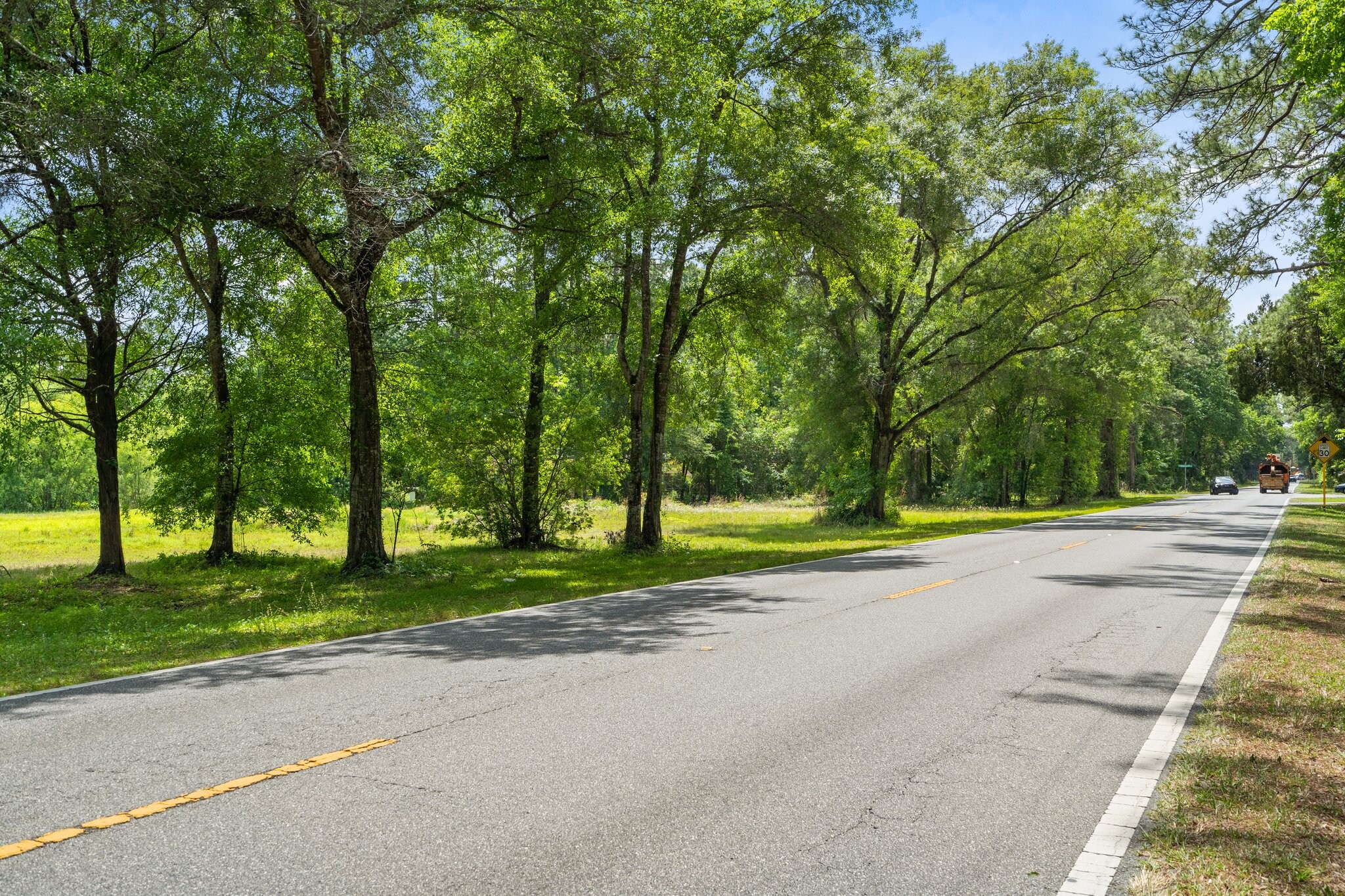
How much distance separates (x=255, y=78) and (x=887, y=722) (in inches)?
559

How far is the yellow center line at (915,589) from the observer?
41.2ft

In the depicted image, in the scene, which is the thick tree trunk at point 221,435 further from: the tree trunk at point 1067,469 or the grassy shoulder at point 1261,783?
the tree trunk at point 1067,469

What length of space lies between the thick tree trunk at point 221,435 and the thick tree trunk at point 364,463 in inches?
182

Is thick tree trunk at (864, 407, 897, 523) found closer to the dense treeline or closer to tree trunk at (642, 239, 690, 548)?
the dense treeline

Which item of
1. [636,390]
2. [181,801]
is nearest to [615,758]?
[181,801]

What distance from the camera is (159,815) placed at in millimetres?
4453

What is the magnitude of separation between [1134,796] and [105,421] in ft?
59.9

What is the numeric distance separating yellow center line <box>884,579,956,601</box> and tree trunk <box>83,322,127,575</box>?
14.0 meters

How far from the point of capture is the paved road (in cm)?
393

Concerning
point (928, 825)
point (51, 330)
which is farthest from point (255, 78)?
point (928, 825)

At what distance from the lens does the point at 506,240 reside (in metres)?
19.1

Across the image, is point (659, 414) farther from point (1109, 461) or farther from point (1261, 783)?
point (1109, 461)

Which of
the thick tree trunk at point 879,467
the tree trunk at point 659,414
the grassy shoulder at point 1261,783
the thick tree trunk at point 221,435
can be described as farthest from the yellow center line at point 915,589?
the thick tree trunk at point 879,467

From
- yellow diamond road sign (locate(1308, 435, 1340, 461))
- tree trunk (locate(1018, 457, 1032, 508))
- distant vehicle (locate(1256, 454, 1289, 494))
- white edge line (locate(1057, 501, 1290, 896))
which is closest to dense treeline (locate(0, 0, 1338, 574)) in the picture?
yellow diamond road sign (locate(1308, 435, 1340, 461))
